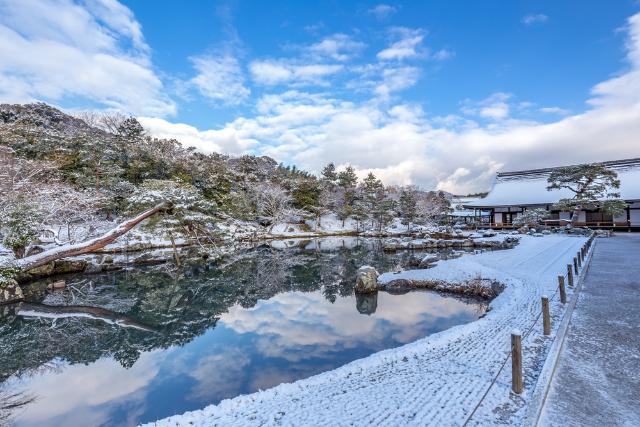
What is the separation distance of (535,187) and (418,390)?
33834mm

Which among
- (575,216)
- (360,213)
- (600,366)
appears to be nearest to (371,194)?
(360,213)

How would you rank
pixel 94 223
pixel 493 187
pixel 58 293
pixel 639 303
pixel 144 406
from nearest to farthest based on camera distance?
pixel 144 406, pixel 639 303, pixel 58 293, pixel 94 223, pixel 493 187

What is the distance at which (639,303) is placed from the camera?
22.3ft

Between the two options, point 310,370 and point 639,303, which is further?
point 639,303

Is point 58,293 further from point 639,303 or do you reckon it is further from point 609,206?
point 609,206

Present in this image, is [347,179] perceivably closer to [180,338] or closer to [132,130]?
[132,130]

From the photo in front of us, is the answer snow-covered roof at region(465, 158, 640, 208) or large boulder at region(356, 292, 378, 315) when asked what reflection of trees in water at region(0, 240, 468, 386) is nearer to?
large boulder at region(356, 292, 378, 315)

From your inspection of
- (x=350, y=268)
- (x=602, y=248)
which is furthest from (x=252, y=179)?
(x=602, y=248)

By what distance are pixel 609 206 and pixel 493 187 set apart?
12325 millimetres

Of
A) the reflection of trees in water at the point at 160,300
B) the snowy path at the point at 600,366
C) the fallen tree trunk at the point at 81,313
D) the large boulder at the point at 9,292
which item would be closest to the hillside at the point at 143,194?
the reflection of trees in water at the point at 160,300

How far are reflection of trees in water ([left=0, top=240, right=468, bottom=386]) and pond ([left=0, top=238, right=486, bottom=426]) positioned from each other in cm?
5

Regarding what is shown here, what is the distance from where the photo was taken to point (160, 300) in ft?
36.8

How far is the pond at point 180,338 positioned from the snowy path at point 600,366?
2820 mm

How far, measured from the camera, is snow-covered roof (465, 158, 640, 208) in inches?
1030
